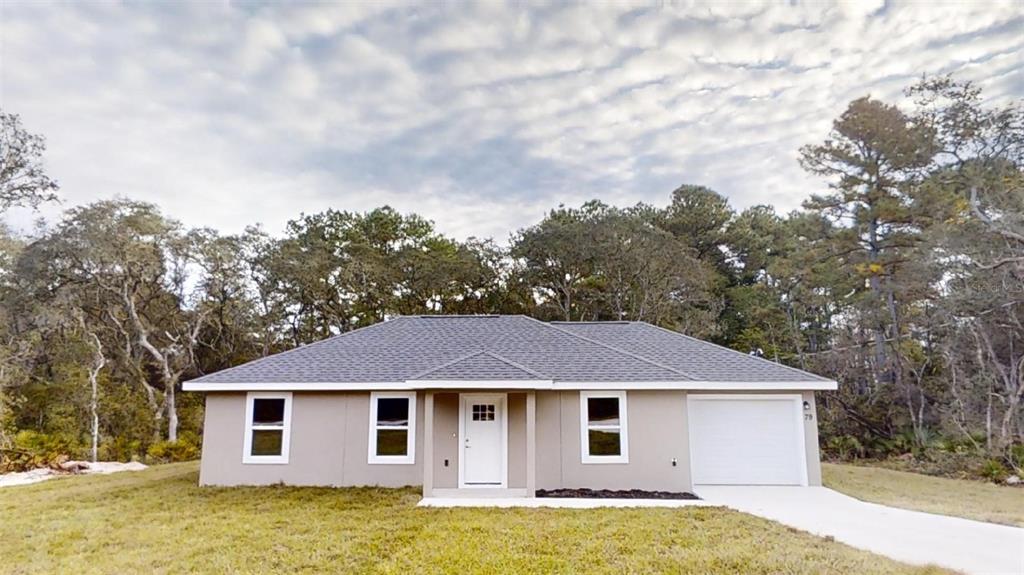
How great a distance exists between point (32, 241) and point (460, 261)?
1628 cm

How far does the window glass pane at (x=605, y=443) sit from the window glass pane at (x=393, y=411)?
12.8 feet

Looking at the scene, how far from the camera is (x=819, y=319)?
79.9 ft

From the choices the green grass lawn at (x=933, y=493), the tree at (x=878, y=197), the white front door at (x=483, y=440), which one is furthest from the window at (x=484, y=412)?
the tree at (x=878, y=197)

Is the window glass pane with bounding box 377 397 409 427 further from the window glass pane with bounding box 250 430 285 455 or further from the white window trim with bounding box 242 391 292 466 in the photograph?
the window glass pane with bounding box 250 430 285 455

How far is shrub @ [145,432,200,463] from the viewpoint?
1720 cm

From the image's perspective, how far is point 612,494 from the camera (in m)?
9.94

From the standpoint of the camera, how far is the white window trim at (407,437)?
35.4 feet

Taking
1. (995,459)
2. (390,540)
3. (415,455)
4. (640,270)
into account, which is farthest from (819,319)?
(390,540)

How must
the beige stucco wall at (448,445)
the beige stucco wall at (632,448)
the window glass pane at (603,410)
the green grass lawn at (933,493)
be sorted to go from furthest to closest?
the window glass pane at (603,410) < the beige stucco wall at (448,445) < the beige stucco wall at (632,448) < the green grass lawn at (933,493)

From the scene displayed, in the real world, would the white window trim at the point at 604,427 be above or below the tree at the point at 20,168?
below

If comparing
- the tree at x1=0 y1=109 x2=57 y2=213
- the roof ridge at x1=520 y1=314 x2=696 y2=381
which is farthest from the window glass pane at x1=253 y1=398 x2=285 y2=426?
the tree at x1=0 y1=109 x2=57 y2=213

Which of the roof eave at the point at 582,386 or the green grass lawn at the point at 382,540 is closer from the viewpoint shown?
the green grass lawn at the point at 382,540

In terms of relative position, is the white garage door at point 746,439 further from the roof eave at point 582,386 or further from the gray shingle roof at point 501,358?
the gray shingle roof at point 501,358

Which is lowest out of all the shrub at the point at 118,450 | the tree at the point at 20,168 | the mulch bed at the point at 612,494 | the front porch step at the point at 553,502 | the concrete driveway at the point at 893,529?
the shrub at the point at 118,450
